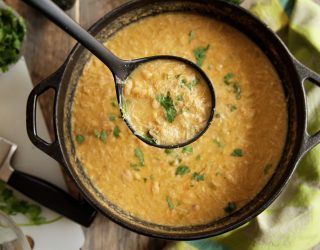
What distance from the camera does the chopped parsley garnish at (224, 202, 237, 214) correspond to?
7.93ft

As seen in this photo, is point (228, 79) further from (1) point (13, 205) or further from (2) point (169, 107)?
(1) point (13, 205)

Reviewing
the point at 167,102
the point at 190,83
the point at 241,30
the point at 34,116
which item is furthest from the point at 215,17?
the point at 34,116

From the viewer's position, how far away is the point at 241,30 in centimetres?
248

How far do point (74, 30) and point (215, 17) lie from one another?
0.77m

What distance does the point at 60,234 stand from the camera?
102 inches

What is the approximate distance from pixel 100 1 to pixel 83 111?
0.59 meters

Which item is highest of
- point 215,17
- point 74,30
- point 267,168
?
point 74,30

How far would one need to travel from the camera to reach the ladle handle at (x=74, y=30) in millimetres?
1894

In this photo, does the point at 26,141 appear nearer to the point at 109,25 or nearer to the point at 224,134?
the point at 109,25

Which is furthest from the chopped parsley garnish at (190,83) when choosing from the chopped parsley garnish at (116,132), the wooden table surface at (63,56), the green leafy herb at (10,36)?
the green leafy herb at (10,36)

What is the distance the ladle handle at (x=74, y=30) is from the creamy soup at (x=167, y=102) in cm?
12

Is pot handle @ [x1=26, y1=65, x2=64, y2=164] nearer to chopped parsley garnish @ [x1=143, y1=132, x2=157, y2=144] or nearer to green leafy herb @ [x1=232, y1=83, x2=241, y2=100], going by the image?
chopped parsley garnish @ [x1=143, y1=132, x2=157, y2=144]

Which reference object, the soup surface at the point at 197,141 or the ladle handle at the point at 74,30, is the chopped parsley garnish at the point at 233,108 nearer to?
the soup surface at the point at 197,141

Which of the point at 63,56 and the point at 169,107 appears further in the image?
the point at 63,56
